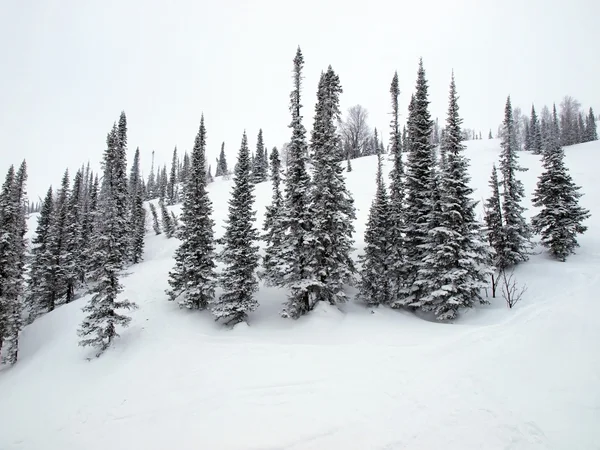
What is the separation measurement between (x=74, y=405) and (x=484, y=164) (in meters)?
63.7

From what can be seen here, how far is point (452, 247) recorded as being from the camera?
19.3 m

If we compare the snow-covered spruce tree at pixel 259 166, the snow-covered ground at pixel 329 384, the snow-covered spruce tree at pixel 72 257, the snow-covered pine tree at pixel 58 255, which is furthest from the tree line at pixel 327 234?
the snow-covered spruce tree at pixel 259 166

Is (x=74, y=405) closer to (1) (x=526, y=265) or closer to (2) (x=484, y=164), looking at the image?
(1) (x=526, y=265)

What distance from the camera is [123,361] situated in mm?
16109

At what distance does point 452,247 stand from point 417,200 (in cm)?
478

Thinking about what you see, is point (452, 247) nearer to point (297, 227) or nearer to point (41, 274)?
point (297, 227)

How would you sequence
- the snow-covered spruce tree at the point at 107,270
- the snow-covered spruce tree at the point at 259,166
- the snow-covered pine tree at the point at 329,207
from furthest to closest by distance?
1. the snow-covered spruce tree at the point at 259,166
2. the snow-covered pine tree at the point at 329,207
3. the snow-covered spruce tree at the point at 107,270

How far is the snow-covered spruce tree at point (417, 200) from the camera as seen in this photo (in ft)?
70.3

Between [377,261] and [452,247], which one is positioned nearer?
[452,247]

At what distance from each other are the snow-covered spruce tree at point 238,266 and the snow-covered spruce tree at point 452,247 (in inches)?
448

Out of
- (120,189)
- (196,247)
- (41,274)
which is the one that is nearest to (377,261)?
(196,247)

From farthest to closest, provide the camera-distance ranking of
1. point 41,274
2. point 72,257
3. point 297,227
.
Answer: point 72,257 < point 41,274 < point 297,227

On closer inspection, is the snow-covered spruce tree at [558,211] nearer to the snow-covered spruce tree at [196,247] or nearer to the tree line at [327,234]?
the tree line at [327,234]

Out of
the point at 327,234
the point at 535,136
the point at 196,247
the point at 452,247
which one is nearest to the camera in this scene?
the point at 452,247
